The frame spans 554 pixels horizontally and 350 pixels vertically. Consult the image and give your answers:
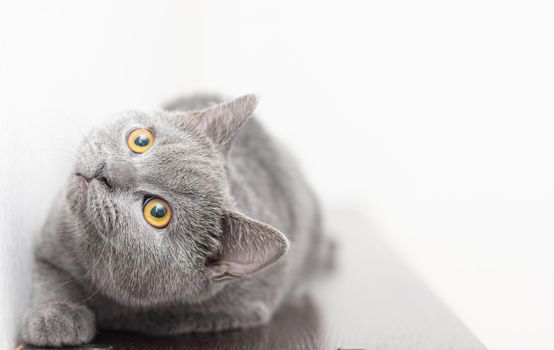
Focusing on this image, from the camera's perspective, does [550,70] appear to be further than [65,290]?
Yes

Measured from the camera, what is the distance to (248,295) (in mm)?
1318

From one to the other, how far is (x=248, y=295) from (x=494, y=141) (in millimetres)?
1027

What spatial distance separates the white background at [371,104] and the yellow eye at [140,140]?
0.16 m

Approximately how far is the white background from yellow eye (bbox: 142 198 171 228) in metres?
0.24

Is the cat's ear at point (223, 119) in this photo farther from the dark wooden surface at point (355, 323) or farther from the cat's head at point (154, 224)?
the dark wooden surface at point (355, 323)

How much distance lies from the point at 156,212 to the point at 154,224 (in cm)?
2

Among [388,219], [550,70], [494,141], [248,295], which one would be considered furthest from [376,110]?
[248,295]

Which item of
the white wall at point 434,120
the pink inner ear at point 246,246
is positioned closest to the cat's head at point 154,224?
the pink inner ear at point 246,246

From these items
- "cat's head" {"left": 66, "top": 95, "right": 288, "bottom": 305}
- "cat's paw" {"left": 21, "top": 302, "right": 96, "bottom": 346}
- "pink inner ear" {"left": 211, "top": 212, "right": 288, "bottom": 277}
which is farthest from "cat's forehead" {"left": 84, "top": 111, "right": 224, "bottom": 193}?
"cat's paw" {"left": 21, "top": 302, "right": 96, "bottom": 346}

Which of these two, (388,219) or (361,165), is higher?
(361,165)

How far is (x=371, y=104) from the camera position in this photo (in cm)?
254

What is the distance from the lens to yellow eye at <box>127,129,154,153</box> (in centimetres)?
117

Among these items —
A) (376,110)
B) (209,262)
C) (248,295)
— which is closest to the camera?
(209,262)

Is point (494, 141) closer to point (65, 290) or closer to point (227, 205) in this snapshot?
point (227, 205)
